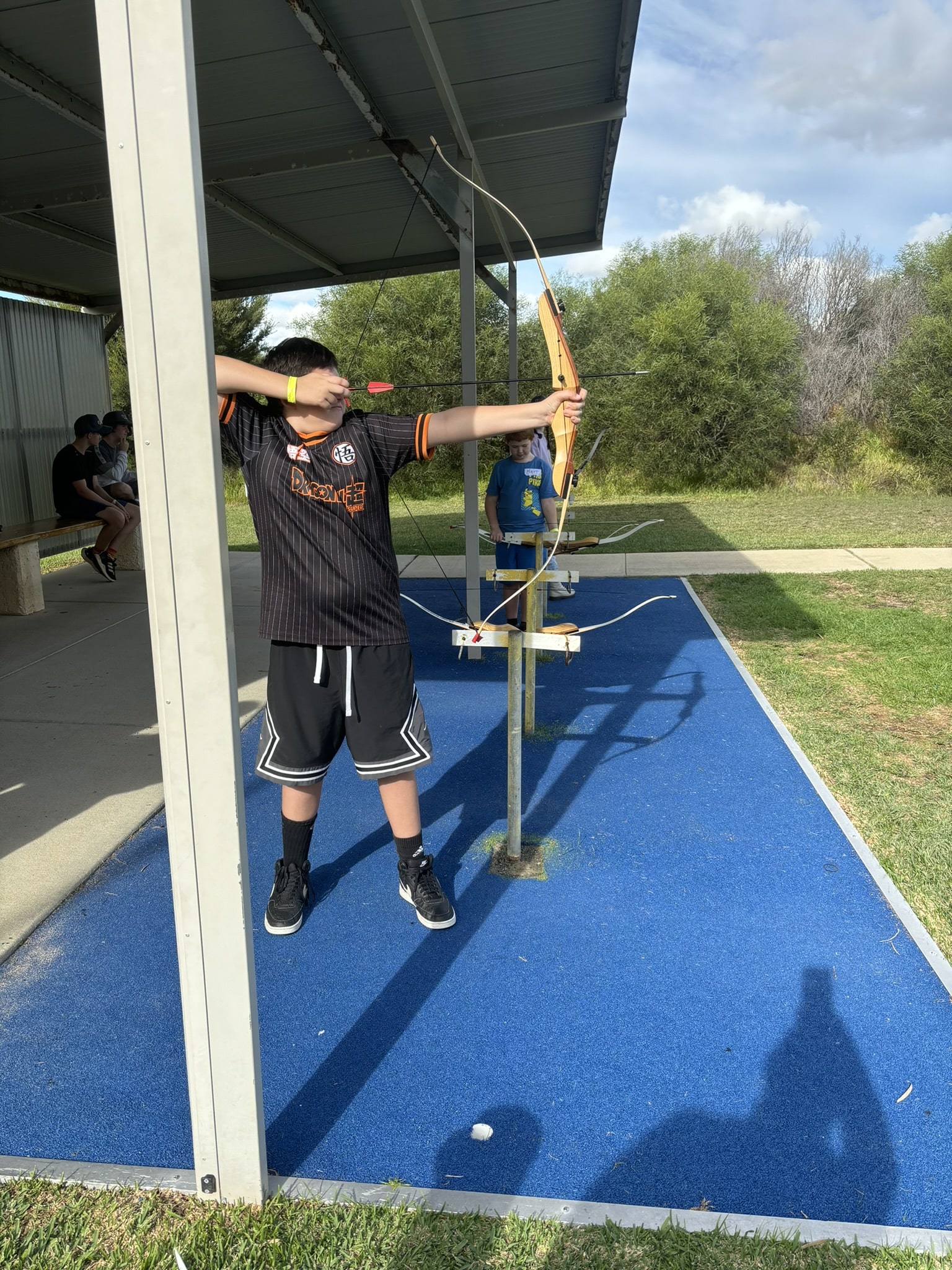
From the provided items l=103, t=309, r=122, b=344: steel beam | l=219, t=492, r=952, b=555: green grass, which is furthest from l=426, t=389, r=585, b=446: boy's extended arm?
l=103, t=309, r=122, b=344: steel beam

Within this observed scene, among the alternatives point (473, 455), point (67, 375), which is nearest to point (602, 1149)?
point (473, 455)

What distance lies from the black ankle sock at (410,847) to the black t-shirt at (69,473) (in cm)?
732

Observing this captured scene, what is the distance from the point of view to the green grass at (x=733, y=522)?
1124cm

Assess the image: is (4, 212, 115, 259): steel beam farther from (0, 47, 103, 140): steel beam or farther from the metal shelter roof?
(0, 47, 103, 140): steel beam

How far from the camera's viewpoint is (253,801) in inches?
156

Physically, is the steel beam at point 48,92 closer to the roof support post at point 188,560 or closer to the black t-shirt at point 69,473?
the roof support post at point 188,560

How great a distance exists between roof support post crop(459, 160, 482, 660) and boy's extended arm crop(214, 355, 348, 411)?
2917 mm

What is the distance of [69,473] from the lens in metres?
8.94

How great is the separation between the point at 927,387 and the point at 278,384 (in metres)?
19.5

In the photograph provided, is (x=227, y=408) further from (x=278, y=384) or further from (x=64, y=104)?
(x=64, y=104)

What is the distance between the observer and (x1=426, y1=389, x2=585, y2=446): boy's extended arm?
2.32m

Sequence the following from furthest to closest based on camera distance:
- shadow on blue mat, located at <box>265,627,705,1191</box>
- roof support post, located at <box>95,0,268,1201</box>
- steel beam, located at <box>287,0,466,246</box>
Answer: steel beam, located at <box>287,0,466,246</box> < shadow on blue mat, located at <box>265,627,705,1191</box> < roof support post, located at <box>95,0,268,1201</box>

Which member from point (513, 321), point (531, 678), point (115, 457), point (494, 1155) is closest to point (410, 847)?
point (494, 1155)

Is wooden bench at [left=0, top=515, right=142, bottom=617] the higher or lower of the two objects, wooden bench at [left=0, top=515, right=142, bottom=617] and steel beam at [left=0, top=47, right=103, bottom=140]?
the lower
